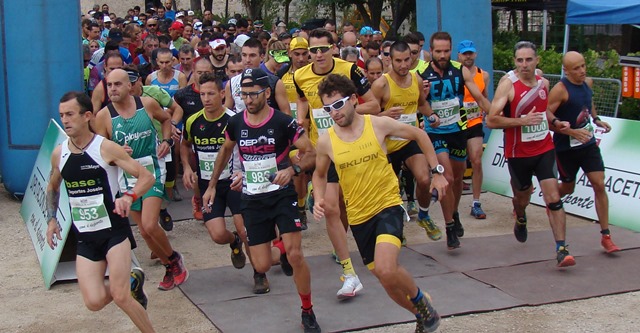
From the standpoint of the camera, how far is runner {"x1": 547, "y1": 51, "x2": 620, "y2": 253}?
8.38 metres

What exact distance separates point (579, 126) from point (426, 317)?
126 inches

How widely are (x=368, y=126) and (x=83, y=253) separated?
2.15m

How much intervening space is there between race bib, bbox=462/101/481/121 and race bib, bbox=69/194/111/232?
5107mm

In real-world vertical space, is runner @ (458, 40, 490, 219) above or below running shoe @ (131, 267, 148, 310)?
above

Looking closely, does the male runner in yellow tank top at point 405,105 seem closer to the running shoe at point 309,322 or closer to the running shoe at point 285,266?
the running shoe at point 285,266

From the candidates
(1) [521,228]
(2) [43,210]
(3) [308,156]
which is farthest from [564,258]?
(2) [43,210]

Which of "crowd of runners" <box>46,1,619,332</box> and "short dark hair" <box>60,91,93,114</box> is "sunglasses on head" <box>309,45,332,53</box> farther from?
"short dark hair" <box>60,91,93,114</box>

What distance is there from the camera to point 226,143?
7160mm

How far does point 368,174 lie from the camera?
6312 mm

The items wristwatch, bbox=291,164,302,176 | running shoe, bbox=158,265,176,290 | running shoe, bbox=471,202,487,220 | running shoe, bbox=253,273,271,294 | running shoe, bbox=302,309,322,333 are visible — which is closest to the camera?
running shoe, bbox=302,309,322,333

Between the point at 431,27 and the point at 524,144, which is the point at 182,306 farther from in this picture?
the point at 431,27

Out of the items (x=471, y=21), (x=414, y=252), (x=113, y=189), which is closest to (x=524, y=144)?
(x=414, y=252)

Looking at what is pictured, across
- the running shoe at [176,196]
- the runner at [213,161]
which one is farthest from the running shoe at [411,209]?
the running shoe at [176,196]

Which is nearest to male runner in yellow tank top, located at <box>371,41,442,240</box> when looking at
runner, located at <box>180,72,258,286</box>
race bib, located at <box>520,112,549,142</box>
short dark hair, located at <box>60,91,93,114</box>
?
race bib, located at <box>520,112,549,142</box>
